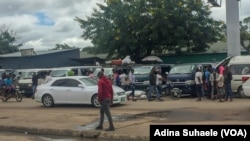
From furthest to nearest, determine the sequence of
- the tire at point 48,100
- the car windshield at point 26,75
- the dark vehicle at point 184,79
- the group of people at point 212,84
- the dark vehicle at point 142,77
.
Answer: the car windshield at point 26,75, the dark vehicle at point 142,77, the dark vehicle at point 184,79, the tire at point 48,100, the group of people at point 212,84

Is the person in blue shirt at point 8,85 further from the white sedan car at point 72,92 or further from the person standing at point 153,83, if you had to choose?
the person standing at point 153,83

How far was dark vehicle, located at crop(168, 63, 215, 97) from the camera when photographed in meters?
23.0

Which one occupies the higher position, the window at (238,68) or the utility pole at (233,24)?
the utility pole at (233,24)

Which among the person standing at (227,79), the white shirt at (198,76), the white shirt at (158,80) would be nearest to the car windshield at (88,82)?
the white shirt at (158,80)

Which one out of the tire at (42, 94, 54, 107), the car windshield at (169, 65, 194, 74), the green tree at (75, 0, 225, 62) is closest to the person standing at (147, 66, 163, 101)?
the car windshield at (169, 65, 194, 74)

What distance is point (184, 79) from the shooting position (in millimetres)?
23109

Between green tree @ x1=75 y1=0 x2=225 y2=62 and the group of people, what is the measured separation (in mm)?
14019

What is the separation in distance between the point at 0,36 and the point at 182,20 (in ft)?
124

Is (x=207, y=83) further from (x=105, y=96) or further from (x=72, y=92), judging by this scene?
(x=105, y=96)

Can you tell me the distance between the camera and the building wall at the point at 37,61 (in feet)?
146

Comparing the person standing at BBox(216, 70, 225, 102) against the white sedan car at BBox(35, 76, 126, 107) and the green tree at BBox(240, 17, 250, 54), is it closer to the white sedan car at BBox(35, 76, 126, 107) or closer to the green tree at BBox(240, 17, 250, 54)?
the white sedan car at BBox(35, 76, 126, 107)

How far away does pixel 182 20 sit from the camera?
36.8 m

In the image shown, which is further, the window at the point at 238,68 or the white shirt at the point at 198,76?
the window at the point at 238,68

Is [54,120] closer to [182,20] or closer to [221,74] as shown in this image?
[221,74]
